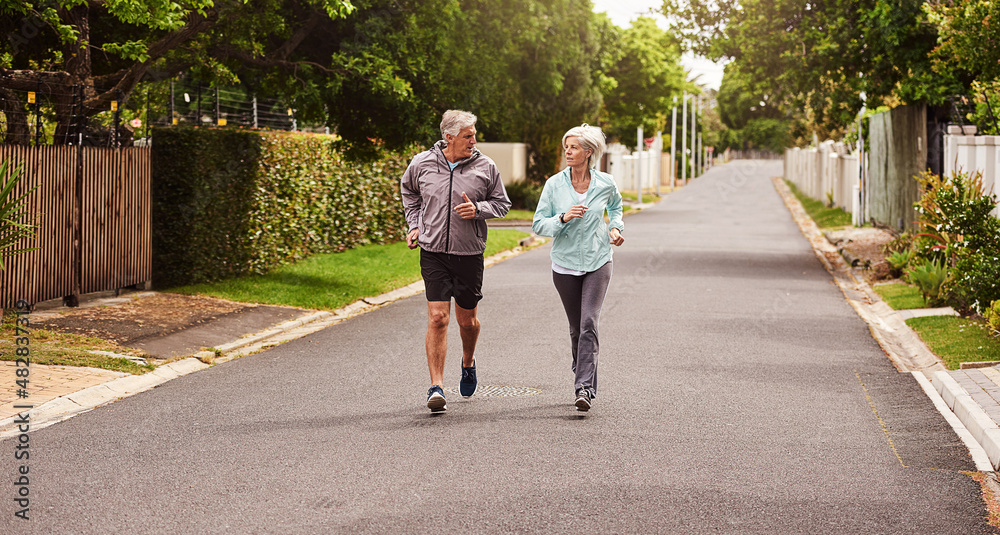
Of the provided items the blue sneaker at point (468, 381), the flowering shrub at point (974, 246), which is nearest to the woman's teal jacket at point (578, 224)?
the blue sneaker at point (468, 381)

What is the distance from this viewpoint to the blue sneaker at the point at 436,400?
7180 millimetres

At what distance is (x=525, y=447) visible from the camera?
20.9 feet

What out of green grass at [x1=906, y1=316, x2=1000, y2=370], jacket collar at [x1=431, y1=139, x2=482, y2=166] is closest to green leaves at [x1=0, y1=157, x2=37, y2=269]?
jacket collar at [x1=431, y1=139, x2=482, y2=166]

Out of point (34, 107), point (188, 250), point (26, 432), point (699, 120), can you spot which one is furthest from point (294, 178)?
point (699, 120)

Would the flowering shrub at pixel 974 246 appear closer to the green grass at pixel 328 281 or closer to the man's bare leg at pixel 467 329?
the man's bare leg at pixel 467 329

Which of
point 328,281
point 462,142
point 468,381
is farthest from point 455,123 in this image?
point 328,281

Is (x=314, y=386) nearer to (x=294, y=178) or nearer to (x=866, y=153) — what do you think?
(x=294, y=178)

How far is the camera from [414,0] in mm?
13938

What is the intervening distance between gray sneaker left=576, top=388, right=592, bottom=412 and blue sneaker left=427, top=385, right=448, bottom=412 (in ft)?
2.84

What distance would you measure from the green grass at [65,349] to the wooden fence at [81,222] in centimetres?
86

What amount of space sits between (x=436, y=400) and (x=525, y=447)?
→ 1.00 metres

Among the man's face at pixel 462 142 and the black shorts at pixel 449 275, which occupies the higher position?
the man's face at pixel 462 142

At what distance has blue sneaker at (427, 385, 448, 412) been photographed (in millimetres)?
7180

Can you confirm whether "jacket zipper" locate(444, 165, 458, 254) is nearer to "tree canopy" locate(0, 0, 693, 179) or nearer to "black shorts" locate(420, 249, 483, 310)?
"black shorts" locate(420, 249, 483, 310)
